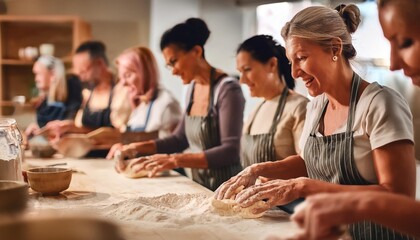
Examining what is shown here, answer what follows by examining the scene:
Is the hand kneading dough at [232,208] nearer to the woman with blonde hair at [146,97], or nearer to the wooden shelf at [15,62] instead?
the woman with blonde hair at [146,97]

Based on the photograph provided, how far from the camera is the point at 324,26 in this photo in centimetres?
185

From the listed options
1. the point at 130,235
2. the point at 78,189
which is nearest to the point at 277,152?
the point at 78,189

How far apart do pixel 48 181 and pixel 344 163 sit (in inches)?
44.1

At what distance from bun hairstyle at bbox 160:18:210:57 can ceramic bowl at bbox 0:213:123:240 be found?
238 centimetres

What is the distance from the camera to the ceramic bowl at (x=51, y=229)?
746mm

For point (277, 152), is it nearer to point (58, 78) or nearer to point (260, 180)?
point (260, 180)

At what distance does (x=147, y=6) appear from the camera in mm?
6590

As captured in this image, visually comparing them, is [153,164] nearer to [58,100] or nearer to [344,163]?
[344,163]

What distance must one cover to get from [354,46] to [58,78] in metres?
3.78

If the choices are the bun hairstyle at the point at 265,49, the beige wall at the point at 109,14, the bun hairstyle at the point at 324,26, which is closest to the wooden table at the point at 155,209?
the bun hairstyle at the point at 324,26

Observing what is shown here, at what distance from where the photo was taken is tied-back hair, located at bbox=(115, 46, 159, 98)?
374 centimetres

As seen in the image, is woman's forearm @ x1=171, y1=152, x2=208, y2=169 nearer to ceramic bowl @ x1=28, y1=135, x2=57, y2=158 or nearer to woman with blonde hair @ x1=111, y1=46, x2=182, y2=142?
woman with blonde hair @ x1=111, y1=46, x2=182, y2=142

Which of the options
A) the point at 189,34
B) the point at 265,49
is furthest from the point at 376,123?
the point at 189,34

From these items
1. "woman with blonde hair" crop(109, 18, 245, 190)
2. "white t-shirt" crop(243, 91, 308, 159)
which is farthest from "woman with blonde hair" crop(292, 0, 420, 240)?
"woman with blonde hair" crop(109, 18, 245, 190)
